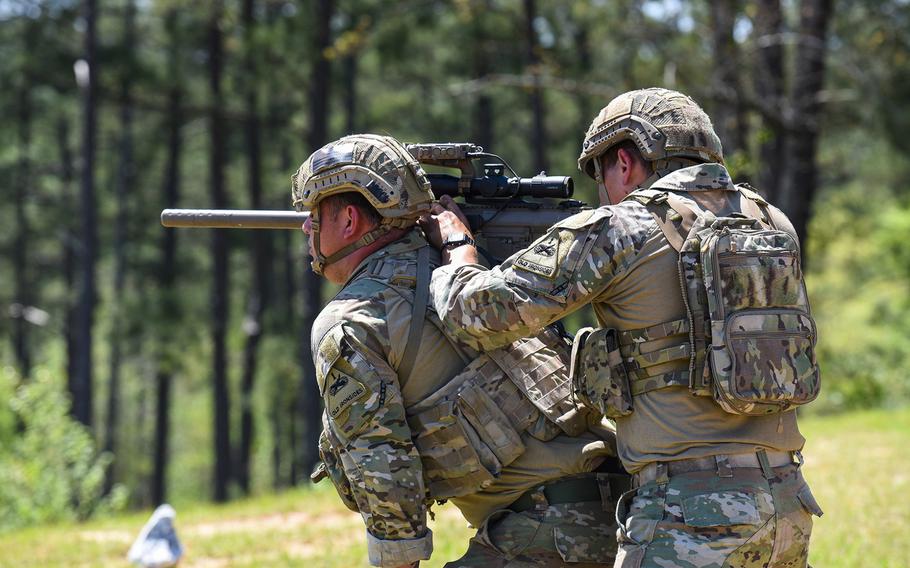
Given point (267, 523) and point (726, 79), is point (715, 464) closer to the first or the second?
point (267, 523)

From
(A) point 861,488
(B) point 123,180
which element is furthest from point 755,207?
(B) point 123,180

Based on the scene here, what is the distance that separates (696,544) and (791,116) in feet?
34.6

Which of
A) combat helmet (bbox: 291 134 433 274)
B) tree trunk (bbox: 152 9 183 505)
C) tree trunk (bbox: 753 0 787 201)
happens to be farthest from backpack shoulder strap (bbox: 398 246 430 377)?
Result: tree trunk (bbox: 152 9 183 505)

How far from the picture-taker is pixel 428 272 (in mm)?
3736

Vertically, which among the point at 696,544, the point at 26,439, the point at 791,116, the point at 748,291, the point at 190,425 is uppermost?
the point at 791,116

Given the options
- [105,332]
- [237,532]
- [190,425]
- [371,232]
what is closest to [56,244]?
[105,332]

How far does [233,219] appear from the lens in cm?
411

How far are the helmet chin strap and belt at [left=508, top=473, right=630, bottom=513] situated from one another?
38.5 inches

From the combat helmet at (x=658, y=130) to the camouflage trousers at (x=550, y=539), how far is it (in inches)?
42.6

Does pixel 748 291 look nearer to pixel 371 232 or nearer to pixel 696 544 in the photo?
pixel 696 544

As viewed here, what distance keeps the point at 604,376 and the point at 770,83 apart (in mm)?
10105

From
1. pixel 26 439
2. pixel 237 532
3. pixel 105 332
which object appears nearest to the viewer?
pixel 237 532

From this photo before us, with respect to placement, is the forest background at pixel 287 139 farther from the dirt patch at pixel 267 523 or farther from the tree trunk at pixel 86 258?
the dirt patch at pixel 267 523

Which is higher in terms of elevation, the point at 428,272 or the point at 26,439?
the point at 428,272
